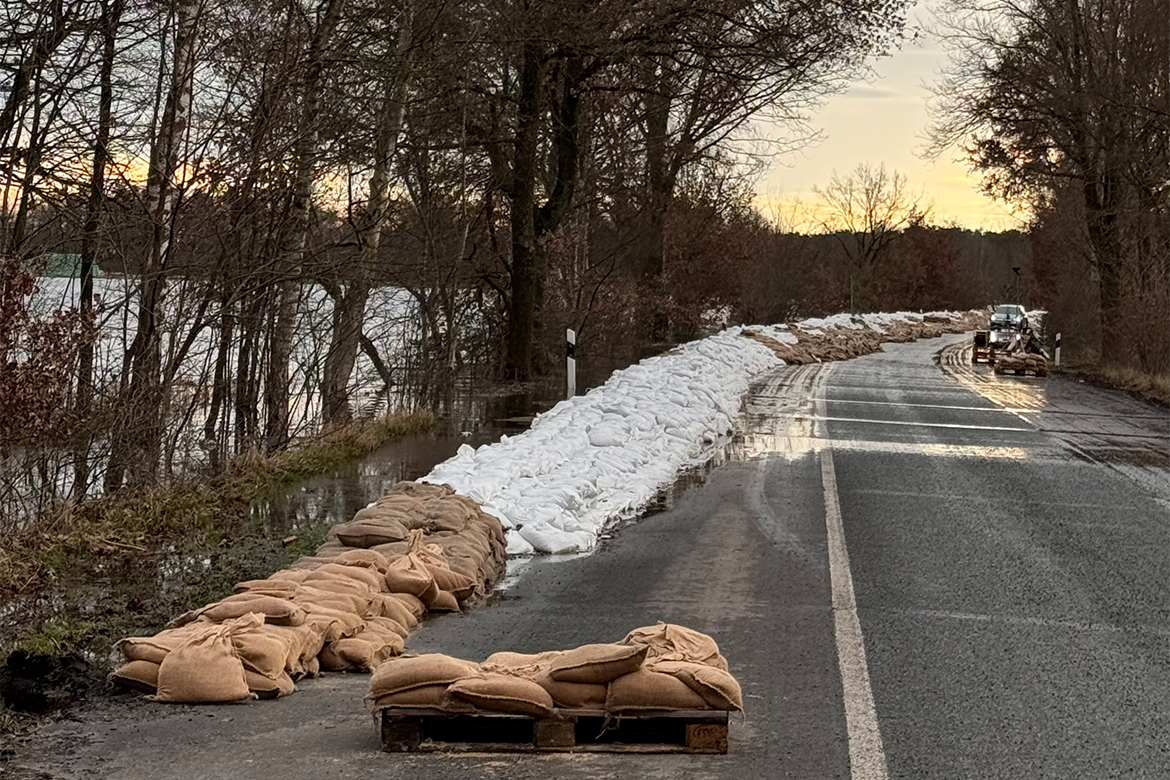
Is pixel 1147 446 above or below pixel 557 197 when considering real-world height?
below

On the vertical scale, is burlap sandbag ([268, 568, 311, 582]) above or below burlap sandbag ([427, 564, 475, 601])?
above

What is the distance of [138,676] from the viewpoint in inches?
233

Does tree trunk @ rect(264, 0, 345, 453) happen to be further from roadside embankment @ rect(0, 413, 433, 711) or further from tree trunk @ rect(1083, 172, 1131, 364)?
tree trunk @ rect(1083, 172, 1131, 364)

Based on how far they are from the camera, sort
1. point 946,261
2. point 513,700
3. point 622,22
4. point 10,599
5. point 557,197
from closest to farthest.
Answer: point 513,700, point 10,599, point 622,22, point 557,197, point 946,261

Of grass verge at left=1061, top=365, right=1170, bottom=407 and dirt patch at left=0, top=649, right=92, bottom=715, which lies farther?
grass verge at left=1061, top=365, right=1170, bottom=407

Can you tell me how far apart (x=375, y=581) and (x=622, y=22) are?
14941mm

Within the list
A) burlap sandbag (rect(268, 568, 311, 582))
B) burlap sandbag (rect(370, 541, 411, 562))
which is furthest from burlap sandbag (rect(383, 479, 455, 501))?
burlap sandbag (rect(268, 568, 311, 582))

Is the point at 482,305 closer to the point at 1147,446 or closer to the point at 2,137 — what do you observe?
the point at 1147,446

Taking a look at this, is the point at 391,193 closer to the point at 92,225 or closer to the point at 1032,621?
the point at 92,225

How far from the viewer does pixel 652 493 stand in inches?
494

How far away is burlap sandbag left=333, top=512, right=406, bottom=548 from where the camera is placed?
8.44 meters

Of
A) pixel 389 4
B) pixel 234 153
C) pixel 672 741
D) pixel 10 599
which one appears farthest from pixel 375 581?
pixel 389 4

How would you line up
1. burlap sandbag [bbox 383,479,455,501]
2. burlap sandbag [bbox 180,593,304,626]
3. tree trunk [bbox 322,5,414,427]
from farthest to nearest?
tree trunk [bbox 322,5,414,427], burlap sandbag [bbox 383,479,455,501], burlap sandbag [bbox 180,593,304,626]

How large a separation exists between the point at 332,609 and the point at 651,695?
2.25 m
